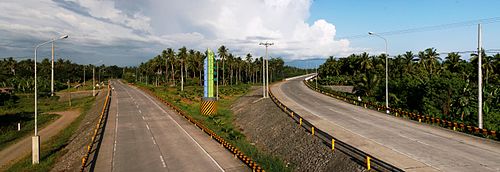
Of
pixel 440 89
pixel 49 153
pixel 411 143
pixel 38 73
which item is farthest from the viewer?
pixel 38 73

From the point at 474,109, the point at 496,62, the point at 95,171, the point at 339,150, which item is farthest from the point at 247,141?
the point at 496,62

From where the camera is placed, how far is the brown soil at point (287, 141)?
68.5 ft

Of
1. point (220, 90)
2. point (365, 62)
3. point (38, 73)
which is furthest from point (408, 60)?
point (38, 73)

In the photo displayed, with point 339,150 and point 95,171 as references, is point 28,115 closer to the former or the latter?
point 95,171

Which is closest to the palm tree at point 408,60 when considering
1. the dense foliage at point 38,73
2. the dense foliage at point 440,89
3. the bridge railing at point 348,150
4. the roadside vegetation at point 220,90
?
the dense foliage at point 440,89

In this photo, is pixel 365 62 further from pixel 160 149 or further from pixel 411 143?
pixel 160 149

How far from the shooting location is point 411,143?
2244 centimetres

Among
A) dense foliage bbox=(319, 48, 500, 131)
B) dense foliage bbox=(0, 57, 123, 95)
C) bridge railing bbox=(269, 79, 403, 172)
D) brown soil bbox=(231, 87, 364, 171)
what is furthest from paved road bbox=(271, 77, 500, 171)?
dense foliage bbox=(0, 57, 123, 95)

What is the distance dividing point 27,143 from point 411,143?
36.0 meters

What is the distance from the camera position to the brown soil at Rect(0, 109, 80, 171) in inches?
1108

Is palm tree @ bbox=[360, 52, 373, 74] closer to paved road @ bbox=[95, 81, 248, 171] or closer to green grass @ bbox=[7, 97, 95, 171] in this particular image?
paved road @ bbox=[95, 81, 248, 171]

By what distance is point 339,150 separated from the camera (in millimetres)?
21750

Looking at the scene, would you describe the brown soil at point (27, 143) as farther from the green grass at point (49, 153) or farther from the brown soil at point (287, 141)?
the brown soil at point (287, 141)

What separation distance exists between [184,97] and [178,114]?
97.3 ft
